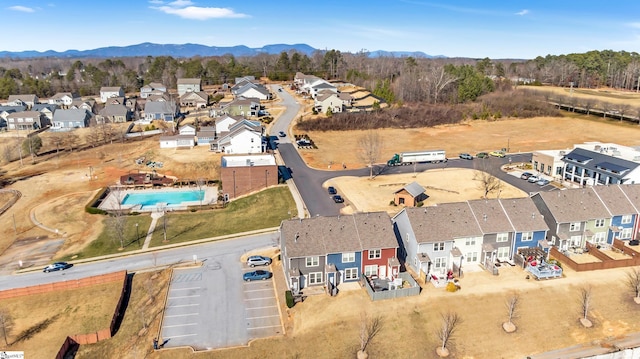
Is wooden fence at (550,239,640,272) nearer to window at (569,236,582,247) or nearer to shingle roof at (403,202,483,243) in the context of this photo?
window at (569,236,582,247)

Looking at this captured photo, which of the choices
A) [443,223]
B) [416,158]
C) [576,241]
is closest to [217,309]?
[443,223]

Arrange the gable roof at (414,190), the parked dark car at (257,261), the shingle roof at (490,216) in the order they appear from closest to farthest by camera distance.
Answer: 1. the shingle roof at (490,216)
2. the parked dark car at (257,261)
3. the gable roof at (414,190)

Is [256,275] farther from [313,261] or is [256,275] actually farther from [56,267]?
[56,267]

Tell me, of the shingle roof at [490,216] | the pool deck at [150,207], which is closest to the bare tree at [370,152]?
the pool deck at [150,207]

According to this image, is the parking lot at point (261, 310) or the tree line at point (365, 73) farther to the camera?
the tree line at point (365, 73)

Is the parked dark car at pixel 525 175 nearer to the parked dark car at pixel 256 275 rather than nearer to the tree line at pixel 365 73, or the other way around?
the parked dark car at pixel 256 275

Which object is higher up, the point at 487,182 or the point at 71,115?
the point at 71,115
